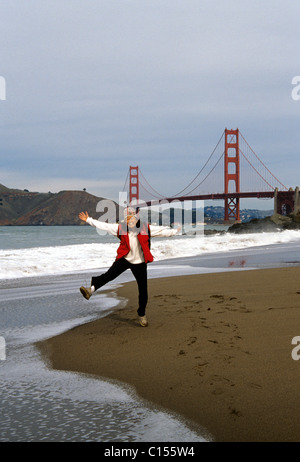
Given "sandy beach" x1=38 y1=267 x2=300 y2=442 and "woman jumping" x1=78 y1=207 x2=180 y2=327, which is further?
"woman jumping" x1=78 y1=207 x2=180 y2=327

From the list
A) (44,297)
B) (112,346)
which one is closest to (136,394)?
(112,346)

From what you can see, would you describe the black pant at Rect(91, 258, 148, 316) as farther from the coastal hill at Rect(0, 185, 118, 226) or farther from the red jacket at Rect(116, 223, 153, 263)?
the coastal hill at Rect(0, 185, 118, 226)

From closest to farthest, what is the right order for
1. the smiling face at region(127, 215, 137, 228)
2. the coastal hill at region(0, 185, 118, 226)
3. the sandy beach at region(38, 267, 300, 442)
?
the sandy beach at region(38, 267, 300, 442)
the smiling face at region(127, 215, 137, 228)
the coastal hill at region(0, 185, 118, 226)

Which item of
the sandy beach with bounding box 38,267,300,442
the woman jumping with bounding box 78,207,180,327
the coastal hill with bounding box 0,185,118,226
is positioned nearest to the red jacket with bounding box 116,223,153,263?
the woman jumping with bounding box 78,207,180,327

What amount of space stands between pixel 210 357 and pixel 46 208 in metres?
118

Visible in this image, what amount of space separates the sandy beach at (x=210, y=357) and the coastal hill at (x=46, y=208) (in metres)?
105

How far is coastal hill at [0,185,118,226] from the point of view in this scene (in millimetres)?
113875

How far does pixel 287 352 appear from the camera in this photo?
11.3 feet

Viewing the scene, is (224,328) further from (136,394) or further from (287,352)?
(136,394)

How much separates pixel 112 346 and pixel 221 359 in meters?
1.01

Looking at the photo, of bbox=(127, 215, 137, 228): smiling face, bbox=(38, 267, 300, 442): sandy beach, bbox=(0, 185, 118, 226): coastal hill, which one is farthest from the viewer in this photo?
bbox=(0, 185, 118, 226): coastal hill

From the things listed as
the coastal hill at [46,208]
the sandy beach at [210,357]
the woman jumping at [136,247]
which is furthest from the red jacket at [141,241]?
the coastal hill at [46,208]

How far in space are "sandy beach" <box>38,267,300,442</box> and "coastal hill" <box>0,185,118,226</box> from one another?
346 ft

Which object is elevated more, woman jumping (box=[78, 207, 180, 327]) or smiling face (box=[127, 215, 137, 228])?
smiling face (box=[127, 215, 137, 228])
